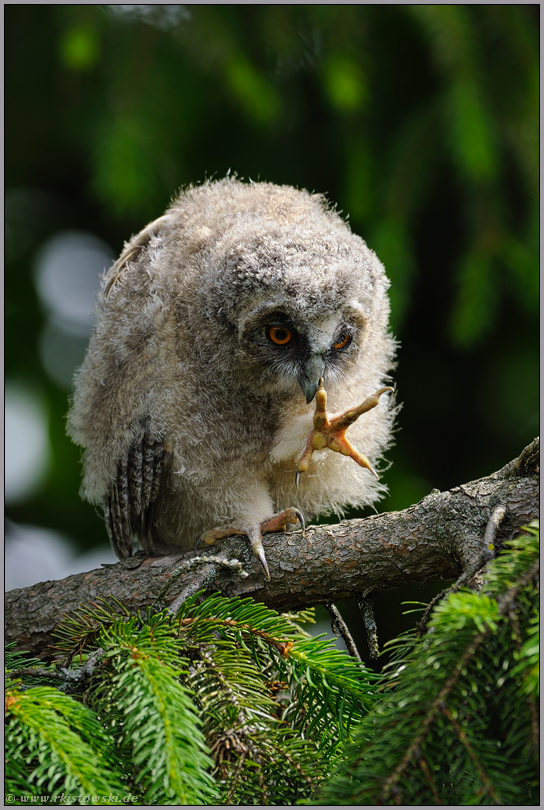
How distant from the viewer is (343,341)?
96.7 inches

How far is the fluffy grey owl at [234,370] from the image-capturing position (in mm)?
2326

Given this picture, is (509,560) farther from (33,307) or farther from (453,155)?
(33,307)

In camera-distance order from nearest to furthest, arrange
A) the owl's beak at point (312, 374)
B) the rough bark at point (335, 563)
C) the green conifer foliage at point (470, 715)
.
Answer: the green conifer foliage at point (470, 715), the rough bark at point (335, 563), the owl's beak at point (312, 374)

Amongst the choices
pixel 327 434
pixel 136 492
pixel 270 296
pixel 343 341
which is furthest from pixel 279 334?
pixel 136 492

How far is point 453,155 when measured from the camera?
3.27 m

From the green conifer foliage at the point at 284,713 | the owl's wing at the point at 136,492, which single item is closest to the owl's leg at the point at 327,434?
the owl's wing at the point at 136,492

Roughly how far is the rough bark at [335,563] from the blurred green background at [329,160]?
5.44 ft

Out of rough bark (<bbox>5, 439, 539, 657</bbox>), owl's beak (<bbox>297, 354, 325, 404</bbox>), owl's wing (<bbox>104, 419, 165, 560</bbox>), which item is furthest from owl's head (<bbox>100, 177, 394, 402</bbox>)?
rough bark (<bbox>5, 439, 539, 657</bbox>)

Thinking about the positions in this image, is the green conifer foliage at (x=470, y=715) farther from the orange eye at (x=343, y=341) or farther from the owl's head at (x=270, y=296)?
the orange eye at (x=343, y=341)

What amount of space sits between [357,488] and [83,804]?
1.82 meters

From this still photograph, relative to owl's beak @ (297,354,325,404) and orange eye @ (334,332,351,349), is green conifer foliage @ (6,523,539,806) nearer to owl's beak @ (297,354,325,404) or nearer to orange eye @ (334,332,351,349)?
owl's beak @ (297,354,325,404)

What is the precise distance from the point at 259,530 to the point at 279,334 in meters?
0.70

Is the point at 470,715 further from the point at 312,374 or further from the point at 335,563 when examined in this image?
the point at 312,374

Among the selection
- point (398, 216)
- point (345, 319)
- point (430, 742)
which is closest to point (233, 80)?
point (398, 216)
